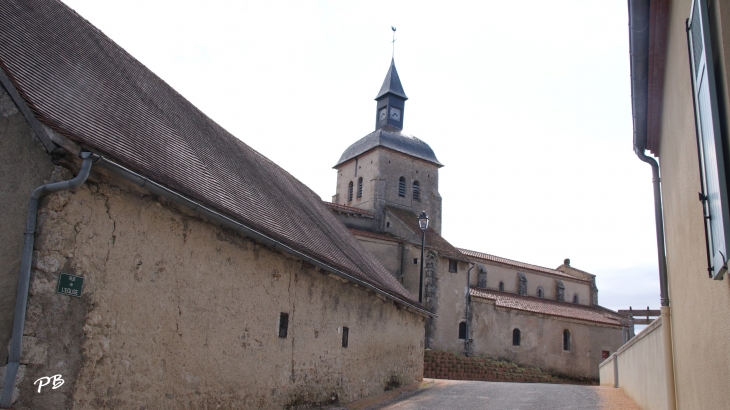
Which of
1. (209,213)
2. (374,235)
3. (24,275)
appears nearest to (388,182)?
(374,235)

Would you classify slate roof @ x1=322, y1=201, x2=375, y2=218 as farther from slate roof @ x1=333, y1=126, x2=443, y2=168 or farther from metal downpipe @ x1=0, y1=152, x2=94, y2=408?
metal downpipe @ x1=0, y1=152, x2=94, y2=408

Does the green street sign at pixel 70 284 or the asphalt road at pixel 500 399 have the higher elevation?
the green street sign at pixel 70 284

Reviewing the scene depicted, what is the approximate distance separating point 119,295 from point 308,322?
467 centimetres

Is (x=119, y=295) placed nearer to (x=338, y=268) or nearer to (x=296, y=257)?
(x=296, y=257)

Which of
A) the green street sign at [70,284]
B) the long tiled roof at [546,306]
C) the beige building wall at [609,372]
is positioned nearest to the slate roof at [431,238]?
the long tiled roof at [546,306]

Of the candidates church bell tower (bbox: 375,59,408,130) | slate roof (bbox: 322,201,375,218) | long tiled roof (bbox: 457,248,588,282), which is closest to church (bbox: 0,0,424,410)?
slate roof (bbox: 322,201,375,218)

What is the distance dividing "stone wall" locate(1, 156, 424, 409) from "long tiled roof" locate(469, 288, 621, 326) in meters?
23.4

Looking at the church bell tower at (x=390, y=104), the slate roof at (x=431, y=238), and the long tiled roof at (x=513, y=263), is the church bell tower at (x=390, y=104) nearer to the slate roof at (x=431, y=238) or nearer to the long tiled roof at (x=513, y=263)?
the slate roof at (x=431, y=238)

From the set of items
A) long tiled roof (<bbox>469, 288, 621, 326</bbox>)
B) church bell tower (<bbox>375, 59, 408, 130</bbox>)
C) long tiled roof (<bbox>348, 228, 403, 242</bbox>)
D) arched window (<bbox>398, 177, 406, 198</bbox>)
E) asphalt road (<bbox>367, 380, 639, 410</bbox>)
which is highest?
church bell tower (<bbox>375, 59, 408, 130</bbox>)

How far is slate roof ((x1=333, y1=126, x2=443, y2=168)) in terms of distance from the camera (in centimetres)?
3741

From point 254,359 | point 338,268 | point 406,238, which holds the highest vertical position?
point 406,238

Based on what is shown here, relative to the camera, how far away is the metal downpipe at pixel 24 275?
19.3 feet

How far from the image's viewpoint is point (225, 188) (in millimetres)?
10344

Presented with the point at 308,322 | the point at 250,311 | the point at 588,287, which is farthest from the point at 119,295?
the point at 588,287
